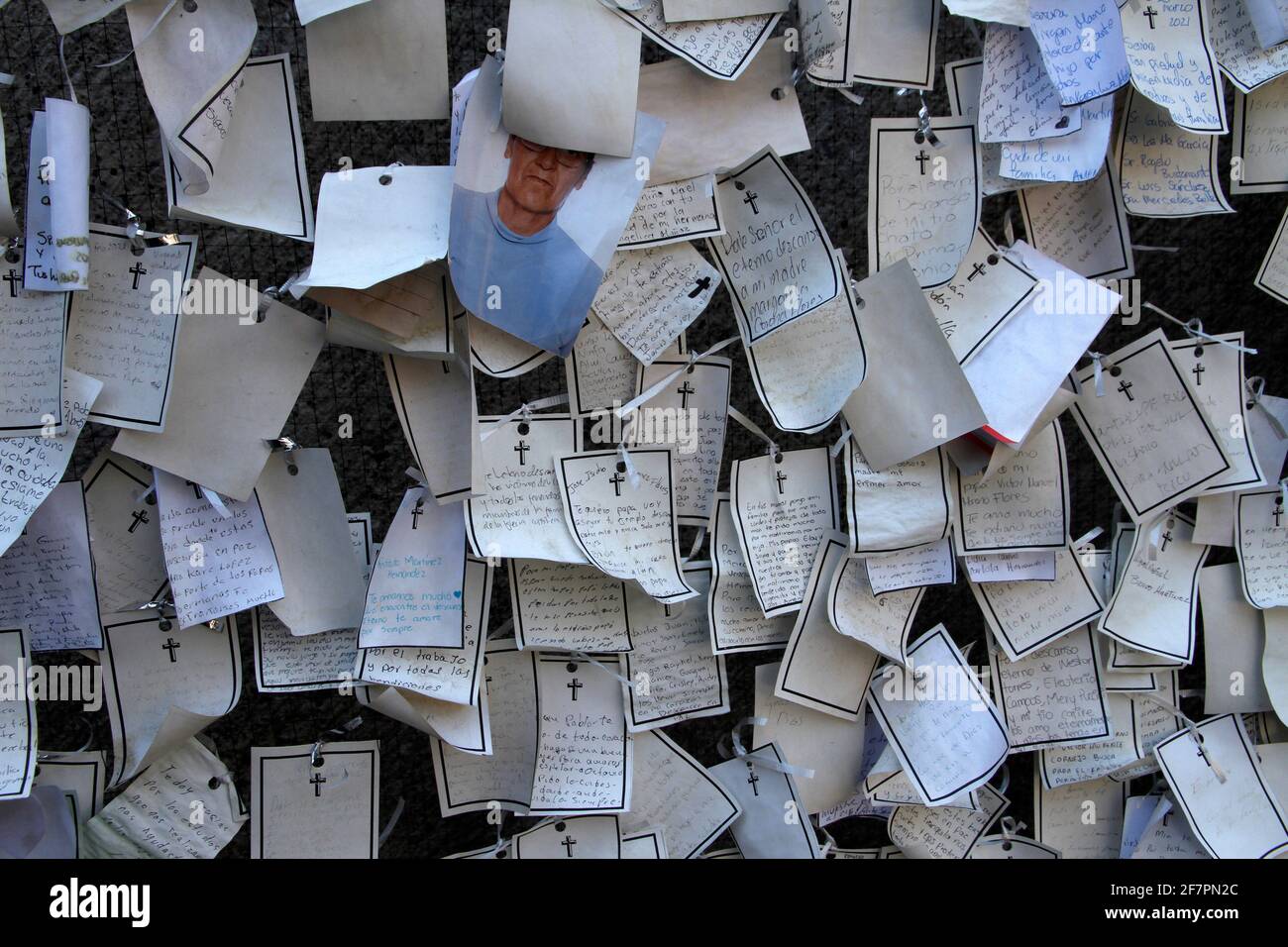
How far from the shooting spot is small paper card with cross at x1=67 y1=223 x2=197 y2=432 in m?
0.88

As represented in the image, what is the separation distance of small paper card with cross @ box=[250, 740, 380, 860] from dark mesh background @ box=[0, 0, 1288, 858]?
0.12m

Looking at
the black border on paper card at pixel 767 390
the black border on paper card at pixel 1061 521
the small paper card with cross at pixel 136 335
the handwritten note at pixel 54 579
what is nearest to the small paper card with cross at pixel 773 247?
the black border on paper card at pixel 767 390

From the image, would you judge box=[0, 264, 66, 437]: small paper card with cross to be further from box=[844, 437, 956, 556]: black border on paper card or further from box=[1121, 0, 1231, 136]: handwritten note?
box=[1121, 0, 1231, 136]: handwritten note

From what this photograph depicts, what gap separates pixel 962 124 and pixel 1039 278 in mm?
148

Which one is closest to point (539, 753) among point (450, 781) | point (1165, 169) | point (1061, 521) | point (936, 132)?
point (450, 781)

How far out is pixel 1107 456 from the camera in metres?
1.07

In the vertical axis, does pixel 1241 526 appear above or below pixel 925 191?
below

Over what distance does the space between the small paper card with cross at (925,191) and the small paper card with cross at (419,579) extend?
1.42ft

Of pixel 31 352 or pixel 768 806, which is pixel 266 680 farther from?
pixel 768 806

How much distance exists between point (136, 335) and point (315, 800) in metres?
0.44

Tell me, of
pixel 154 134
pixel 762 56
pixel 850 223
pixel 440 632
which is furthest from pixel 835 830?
Answer: pixel 154 134

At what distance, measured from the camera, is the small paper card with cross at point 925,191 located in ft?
3.19

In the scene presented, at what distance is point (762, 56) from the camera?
923 millimetres
